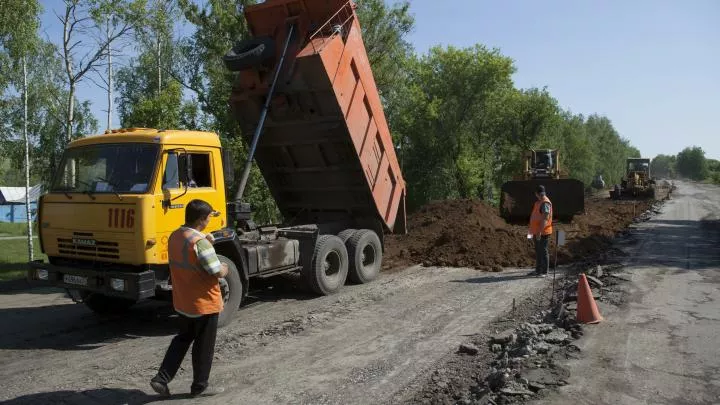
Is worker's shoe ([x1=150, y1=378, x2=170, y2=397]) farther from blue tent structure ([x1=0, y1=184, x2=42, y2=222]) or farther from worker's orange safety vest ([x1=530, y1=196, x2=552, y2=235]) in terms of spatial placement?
Result: blue tent structure ([x1=0, y1=184, x2=42, y2=222])

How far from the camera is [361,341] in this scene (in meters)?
5.92

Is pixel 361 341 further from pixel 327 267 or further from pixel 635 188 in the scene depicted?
pixel 635 188

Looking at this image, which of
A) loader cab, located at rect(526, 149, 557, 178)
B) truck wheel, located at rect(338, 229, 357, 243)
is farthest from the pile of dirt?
loader cab, located at rect(526, 149, 557, 178)

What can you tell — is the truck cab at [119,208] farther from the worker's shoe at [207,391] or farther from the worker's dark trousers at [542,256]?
the worker's dark trousers at [542,256]

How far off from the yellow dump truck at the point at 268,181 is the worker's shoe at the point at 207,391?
1.62m

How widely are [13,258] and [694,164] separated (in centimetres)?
14122

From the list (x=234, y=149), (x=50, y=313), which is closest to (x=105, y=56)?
(x=234, y=149)

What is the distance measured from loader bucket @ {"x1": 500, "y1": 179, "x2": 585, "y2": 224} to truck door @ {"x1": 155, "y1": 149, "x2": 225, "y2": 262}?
13.4 meters

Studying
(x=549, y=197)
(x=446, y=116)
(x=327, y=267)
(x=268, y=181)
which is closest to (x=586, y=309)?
(x=327, y=267)

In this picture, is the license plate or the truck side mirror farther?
the truck side mirror

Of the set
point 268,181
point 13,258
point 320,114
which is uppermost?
point 320,114

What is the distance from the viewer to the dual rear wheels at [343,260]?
8241 millimetres

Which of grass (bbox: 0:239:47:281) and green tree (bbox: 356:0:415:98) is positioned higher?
green tree (bbox: 356:0:415:98)

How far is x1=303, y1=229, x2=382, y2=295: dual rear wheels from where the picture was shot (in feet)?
27.0
